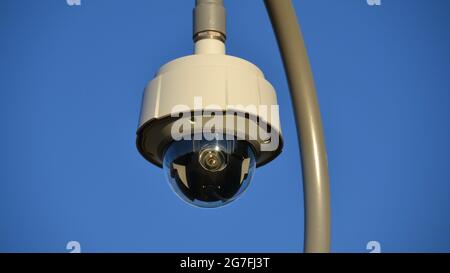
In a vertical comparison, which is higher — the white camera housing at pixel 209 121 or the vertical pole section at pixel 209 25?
the vertical pole section at pixel 209 25

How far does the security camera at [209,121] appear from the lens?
93 centimetres

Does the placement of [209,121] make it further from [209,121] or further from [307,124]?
[307,124]

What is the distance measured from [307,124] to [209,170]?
16 centimetres

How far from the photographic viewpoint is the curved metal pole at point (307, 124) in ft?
3.00

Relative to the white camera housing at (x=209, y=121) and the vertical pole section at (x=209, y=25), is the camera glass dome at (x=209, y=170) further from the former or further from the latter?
the vertical pole section at (x=209, y=25)

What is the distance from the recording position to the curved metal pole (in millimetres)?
916

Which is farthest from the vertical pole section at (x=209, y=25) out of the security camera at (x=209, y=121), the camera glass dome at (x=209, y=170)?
the camera glass dome at (x=209, y=170)

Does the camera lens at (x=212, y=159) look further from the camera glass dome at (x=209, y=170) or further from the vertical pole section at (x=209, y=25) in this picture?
the vertical pole section at (x=209, y=25)

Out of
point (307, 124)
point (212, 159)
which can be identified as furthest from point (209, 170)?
point (307, 124)

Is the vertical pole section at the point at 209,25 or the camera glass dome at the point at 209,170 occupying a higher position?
the vertical pole section at the point at 209,25

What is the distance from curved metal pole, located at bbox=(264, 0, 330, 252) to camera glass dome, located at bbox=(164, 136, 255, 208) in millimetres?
94

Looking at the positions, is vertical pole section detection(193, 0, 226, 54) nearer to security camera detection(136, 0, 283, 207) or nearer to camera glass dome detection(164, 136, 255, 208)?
security camera detection(136, 0, 283, 207)

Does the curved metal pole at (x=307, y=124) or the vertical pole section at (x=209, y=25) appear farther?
the vertical pole section at (x=209, y=25)
